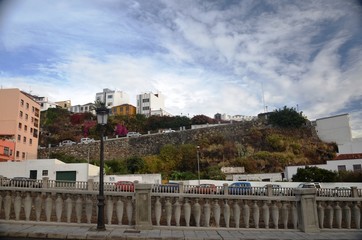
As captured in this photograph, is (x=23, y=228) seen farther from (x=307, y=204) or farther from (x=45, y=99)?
(x=45, y=99)

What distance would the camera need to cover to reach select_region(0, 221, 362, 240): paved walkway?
733 centimetres

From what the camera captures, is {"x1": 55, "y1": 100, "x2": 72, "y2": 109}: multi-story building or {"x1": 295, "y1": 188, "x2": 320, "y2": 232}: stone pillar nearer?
{"x1": 295, "y1": 188, "x2": 320, "y2": 232}: stone pillar

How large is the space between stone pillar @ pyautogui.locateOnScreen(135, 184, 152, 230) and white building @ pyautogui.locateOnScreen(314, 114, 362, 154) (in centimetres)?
4731

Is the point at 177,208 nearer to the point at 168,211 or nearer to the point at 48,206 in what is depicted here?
the point at 168,211

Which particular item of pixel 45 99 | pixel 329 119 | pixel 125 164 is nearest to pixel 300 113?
pixel 329 119

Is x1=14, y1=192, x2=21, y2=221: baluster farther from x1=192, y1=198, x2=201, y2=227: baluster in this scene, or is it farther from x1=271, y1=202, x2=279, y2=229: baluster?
x1=271, y1=202, x2=279, y2=229: baluster

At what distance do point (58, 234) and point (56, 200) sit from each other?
1.24 meters

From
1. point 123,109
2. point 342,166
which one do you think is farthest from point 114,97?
point 342,166

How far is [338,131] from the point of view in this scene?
55.2m

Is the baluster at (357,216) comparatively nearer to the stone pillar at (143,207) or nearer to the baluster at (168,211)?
the baluster at (168,211)

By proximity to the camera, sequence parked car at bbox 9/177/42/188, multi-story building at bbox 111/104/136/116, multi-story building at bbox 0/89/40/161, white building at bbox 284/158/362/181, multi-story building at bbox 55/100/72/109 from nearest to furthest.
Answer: parked car at bbox 9/177/42/188 → white building at bbox 284/158/362/181 → multi-story building at bbox 0/89/40/161 → multi-story building at bbox 111/104/136/116 → multi-story building at bbox 55/100/72/109

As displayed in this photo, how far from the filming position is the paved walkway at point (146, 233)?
7.33 m

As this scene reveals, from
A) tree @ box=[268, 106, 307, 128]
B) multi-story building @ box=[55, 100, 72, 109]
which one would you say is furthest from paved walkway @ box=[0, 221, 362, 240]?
multi-story building @ box=[55, 100, 72, 109]

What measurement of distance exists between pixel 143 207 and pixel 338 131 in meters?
54.9
